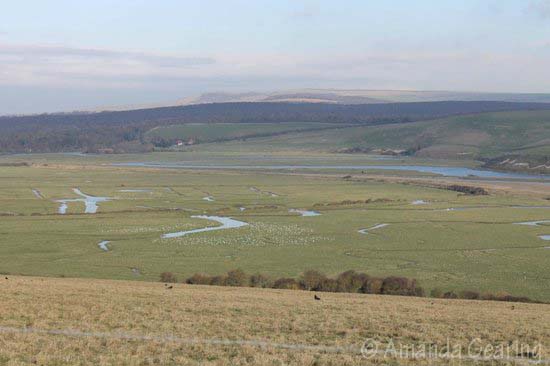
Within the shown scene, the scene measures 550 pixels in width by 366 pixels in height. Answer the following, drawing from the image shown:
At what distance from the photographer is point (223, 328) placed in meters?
14.6

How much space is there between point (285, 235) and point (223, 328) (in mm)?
35791

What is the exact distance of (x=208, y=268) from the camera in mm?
38094

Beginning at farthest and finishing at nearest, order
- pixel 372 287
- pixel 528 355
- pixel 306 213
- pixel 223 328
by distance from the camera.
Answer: pixel 306 213 < pixel 372 287 < pixel 223 328 < pixel 528 355

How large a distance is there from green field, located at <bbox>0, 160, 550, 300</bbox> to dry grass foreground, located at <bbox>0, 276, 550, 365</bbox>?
51.0 feet

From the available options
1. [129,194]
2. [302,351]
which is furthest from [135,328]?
[129,194]

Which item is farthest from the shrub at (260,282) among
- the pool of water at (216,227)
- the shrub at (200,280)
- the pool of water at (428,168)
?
the pool of water at (428,168)

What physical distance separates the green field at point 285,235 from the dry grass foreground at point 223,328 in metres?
15.6

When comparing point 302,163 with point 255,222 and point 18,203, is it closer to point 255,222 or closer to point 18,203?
point 18,203

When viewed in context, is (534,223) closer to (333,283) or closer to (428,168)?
(333,283)

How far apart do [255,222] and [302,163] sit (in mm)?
85645

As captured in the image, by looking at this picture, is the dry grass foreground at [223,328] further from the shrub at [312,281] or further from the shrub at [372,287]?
the shrub at [312,281]

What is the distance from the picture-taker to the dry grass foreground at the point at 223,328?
12086 mm

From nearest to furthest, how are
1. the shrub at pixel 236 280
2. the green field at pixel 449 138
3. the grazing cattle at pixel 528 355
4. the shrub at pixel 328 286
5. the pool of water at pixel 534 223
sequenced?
the grazing cattle at pixel 528 355
the shrub at pixel 328 286
the shrub at pixel 236 280
the pool of water at pixel 534 223
the green field at pixel 449 138

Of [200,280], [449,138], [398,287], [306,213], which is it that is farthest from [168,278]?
[449,138]
